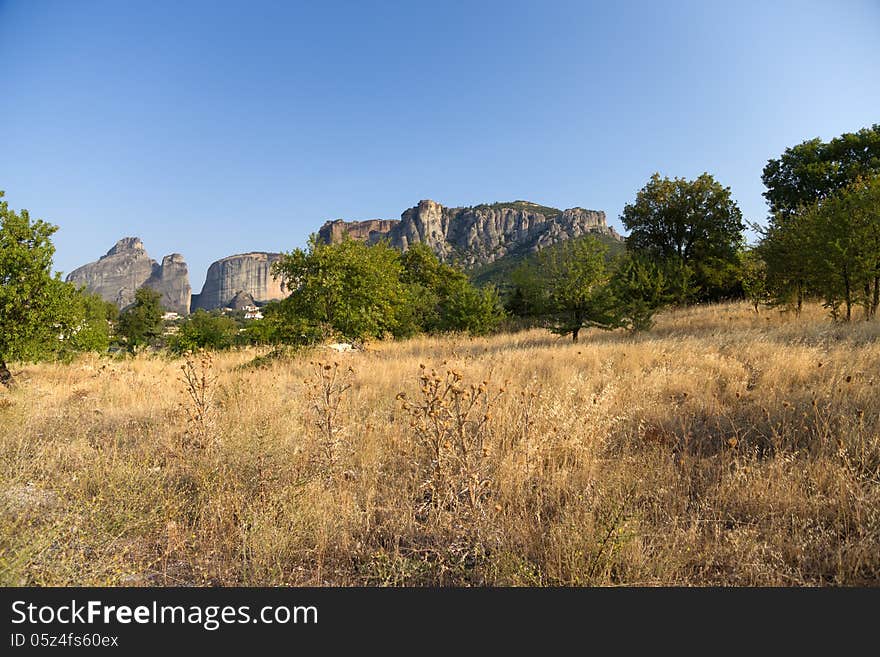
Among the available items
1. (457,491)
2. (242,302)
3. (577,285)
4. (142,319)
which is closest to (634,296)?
(577,285)

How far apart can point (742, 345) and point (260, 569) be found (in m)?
9.45

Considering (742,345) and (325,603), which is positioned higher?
(742,345)

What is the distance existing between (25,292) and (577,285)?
13.9 m

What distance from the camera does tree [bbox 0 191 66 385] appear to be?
24.0ft

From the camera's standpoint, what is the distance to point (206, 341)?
1686cm

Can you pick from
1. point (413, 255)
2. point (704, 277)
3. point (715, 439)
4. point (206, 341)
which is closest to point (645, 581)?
point (715, 439)

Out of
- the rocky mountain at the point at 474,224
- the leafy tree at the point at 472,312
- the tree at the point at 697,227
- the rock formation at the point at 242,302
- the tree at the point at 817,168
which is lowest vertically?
the leafy tree at the point at 472,312

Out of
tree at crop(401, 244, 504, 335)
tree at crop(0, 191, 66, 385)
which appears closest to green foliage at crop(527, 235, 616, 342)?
tree at crop(401, 244, 504, 335)

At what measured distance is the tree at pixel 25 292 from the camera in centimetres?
730

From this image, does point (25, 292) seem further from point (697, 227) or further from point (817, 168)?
point (817, 168)

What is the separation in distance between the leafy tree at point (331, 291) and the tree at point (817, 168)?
89.6 feet

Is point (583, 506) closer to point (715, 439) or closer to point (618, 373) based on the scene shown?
point (715, 439)

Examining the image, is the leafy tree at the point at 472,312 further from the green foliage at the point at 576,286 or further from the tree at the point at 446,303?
the green foliage at the point at 576,286

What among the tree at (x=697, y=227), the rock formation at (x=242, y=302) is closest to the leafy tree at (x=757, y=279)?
the tree at (x=697, y=227)
